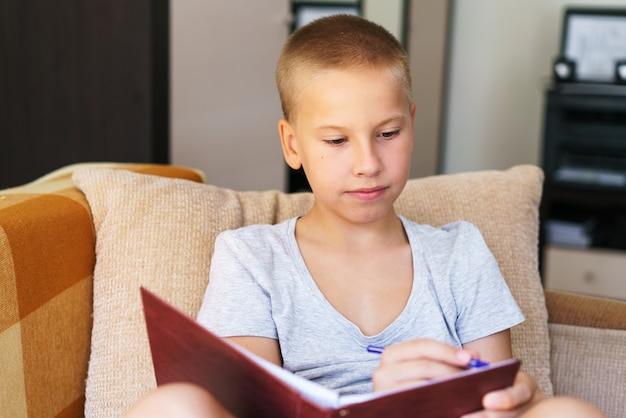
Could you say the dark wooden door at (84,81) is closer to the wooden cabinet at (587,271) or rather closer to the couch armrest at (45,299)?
the couch armrest at (45,299)

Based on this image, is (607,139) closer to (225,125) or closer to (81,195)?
(225,125)

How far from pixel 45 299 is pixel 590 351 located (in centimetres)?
93

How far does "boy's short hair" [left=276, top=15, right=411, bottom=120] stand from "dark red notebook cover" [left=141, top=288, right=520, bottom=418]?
1.52 feet

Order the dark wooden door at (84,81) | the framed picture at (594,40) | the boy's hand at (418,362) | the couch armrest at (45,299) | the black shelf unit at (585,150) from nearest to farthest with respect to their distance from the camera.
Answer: the boy's hand at (418,362)
the couch armrest at (45,299)
the dark wooden door at (84,81)
the black shelf unit at (585,150)
the framed picture at (594,40)

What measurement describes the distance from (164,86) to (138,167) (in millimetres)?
978

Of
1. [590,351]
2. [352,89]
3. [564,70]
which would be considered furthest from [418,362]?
[564,70]

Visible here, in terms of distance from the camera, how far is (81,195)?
144cm

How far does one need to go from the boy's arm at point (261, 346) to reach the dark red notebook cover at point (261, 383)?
191 mm

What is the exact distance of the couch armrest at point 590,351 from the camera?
1501mm

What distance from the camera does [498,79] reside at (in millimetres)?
4543

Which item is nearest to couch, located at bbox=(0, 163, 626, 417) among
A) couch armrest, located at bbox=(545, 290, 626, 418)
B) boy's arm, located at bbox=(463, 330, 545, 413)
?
couch armrest, located at bbox=(545, 290, 626, 418)

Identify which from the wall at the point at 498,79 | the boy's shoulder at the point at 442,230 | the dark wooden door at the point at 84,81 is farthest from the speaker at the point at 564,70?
the boy's shoulder at the point at 442,230

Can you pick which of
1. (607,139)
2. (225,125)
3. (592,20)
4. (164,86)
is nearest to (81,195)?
(164,86)

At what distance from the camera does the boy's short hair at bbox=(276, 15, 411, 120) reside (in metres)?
1.23
